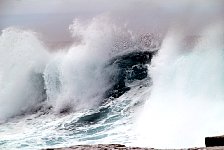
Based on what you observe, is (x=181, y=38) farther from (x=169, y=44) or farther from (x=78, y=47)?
(x=78, y=47)

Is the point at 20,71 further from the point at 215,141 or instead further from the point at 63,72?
the point at 215,141

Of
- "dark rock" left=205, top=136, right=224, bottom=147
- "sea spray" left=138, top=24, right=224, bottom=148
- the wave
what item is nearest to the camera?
"dark rock" left=205, top=136, right=224, bottom=147

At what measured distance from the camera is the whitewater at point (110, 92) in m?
11.1

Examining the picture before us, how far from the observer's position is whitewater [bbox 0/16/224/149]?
11125 mm

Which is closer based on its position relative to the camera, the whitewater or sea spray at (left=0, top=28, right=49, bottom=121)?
the whitewater

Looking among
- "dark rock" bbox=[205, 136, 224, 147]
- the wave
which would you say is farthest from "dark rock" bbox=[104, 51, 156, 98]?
"dark rock" bbox=[205, 136, 224, 147]

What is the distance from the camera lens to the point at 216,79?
52.0 ft

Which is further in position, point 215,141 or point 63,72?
point 63,72

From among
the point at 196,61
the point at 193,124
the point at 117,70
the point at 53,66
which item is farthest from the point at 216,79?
the point at 53,66

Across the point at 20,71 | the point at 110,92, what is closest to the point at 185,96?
the point at 110,92

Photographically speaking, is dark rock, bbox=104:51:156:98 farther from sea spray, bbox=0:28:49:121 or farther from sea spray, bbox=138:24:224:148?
sea spray, bbox=0:28:49:121

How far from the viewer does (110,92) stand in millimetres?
17688

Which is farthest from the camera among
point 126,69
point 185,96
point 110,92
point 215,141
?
point 126,69

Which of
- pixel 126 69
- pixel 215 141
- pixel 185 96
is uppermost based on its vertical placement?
pixel 126 69
